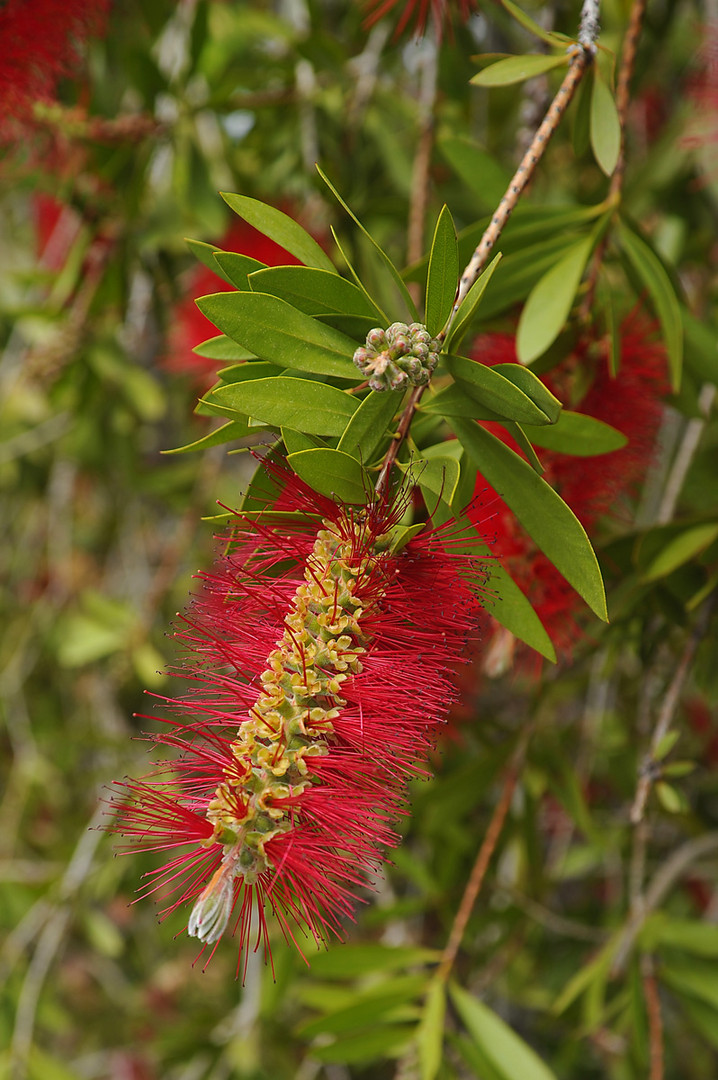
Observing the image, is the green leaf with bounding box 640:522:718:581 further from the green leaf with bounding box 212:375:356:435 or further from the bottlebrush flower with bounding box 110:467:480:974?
the green leaf with bounding box 212:375:356:435

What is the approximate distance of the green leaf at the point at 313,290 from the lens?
0.58 m

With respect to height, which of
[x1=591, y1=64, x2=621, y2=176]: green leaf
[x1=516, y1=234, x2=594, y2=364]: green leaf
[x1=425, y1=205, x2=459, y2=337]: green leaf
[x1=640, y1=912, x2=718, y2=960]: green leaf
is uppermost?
[x1=591, y1=64, x2=621, y2=176]: green leaf

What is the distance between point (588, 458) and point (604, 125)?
268 millimetres

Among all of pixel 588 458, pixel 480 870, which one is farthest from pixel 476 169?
pixel 480 870

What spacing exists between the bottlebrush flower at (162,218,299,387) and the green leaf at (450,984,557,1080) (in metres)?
0.89

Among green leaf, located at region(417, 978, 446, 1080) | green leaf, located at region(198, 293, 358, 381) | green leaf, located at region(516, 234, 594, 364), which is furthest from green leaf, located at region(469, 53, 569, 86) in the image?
green leaf, located at region(417, 978, 446, 1080)

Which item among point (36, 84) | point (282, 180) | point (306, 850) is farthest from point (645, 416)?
point (282, 180)

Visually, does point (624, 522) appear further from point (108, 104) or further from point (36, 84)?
point (108, 104)

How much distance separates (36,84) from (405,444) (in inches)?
30.3

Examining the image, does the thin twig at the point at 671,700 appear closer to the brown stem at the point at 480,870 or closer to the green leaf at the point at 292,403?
the brown stem at the point at 480,870

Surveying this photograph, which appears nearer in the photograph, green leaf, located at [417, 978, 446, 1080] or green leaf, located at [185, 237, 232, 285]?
green leaf, located at [185, 237, 232, 285]

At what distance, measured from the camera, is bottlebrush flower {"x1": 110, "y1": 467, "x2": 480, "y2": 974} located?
58 centimetres

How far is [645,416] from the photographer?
0.88m

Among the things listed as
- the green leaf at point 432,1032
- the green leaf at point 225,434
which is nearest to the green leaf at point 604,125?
the green leaf at point 225,434
